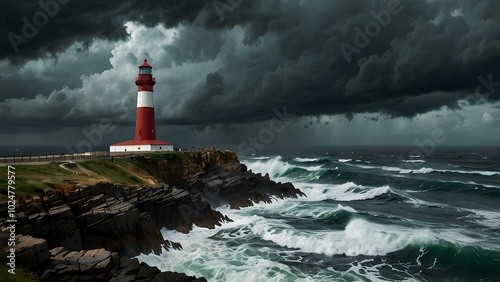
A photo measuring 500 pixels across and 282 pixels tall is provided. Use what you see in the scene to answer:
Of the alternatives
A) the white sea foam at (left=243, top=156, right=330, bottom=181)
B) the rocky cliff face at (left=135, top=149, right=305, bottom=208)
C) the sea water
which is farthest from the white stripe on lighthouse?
the white sea foam at (left=243, top=156, right=330, bottom=181)

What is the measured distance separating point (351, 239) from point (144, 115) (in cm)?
3536

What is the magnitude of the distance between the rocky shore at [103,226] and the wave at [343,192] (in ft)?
43.0

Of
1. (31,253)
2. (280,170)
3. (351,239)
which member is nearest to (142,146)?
(351,239)

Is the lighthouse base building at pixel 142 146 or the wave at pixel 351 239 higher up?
the lighthouse base building at pixel 142 146

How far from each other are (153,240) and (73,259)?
26.4 feet

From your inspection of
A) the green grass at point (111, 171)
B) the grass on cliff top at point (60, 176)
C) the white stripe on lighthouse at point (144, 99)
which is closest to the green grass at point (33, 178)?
the grass on cliff top at point (60, 176)

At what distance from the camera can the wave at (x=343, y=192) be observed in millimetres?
49875

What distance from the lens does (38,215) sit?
19672 millimetres

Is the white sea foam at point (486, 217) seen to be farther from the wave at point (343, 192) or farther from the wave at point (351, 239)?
the wave at point (343, 192)

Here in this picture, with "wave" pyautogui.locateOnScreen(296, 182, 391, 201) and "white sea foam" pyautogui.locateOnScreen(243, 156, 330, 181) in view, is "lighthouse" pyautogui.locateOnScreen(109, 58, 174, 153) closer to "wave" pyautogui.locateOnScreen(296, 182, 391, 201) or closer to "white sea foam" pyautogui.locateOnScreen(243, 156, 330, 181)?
"wave" pyautogui.locateOnScreen(296, 182, 391, 201)

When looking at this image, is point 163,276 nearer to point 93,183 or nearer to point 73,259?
point 73,259

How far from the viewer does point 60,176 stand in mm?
26297

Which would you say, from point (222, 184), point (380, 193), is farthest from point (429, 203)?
point (222, 184)

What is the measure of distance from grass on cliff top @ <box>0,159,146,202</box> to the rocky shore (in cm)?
111
